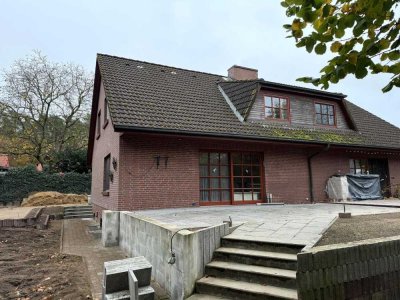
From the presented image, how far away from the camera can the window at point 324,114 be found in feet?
49.2

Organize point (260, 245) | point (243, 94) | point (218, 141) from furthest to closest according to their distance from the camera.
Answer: point (243, 94) < point (218, 141) < point (260, 245)

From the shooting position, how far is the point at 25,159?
32250 millimetres

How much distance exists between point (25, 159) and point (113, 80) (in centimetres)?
2476

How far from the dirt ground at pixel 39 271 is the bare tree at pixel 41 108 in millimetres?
21337

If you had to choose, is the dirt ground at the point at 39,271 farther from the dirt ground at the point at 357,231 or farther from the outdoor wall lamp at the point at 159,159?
the dirt ground at the point at 357,231

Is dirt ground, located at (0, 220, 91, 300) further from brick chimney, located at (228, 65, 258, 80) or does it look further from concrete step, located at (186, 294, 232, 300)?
brick chimney, located at (228, 65, 258, 80)

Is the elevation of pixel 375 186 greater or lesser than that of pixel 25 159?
lesser

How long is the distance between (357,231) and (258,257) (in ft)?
6.49

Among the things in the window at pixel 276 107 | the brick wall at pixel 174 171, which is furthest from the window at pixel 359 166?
the window at pixel 276 107

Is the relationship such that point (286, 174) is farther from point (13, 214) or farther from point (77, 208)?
point (13, 214)

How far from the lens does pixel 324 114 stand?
15227 mm

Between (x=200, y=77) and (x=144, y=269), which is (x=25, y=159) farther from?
(x=144, y=269)

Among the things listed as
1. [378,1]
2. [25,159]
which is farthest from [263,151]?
[25,159]

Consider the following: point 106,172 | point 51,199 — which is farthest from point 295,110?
point 51,199
